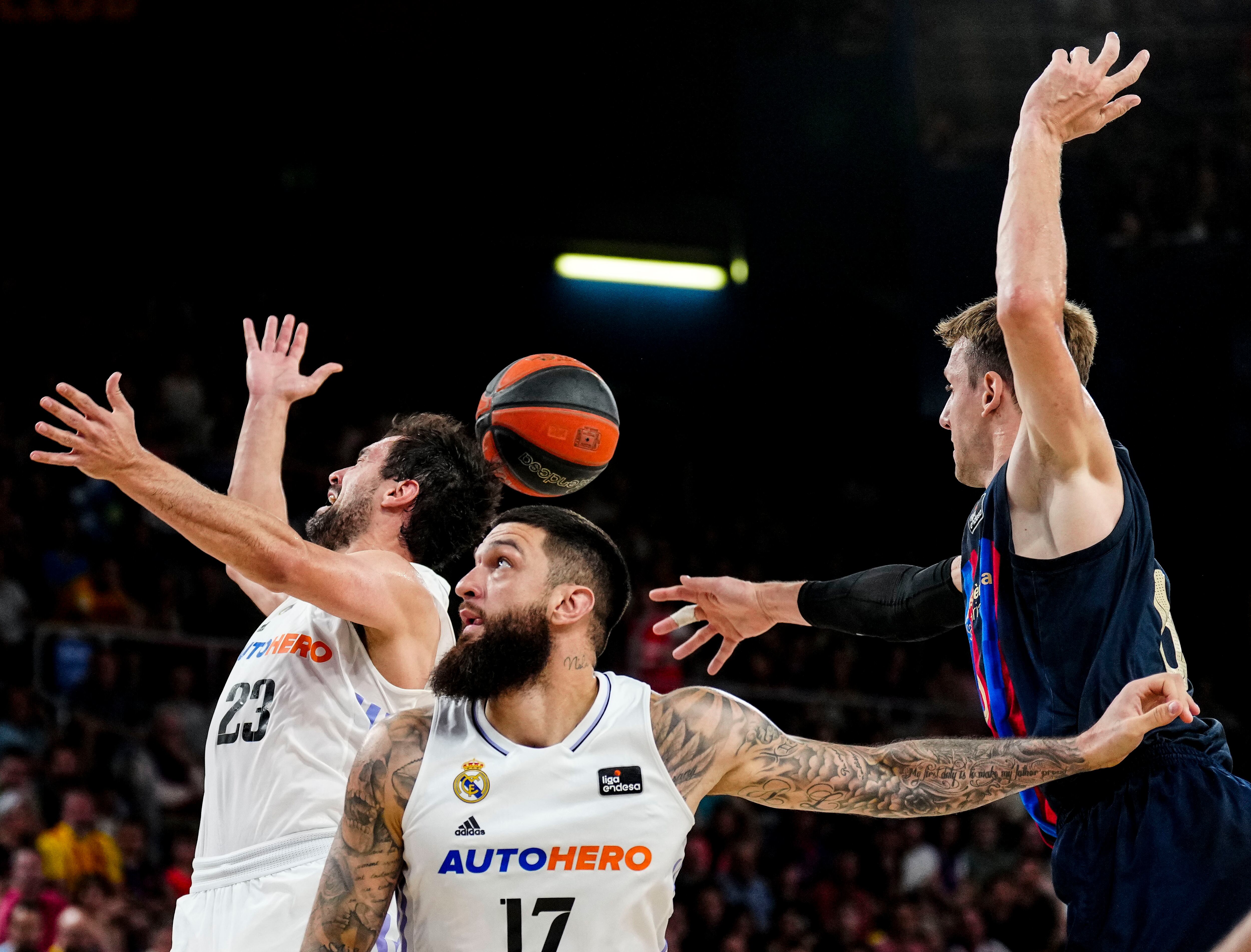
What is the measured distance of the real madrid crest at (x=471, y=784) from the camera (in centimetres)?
325

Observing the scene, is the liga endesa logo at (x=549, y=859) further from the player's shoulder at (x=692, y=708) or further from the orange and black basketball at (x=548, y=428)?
the orange and black basketball at (x=548, y=428)

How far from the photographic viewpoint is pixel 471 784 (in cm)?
327

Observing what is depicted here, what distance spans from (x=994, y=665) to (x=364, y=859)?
5.61 feet

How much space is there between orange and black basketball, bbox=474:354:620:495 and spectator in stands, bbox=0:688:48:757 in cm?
709

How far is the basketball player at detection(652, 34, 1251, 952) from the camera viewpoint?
3.35 meters

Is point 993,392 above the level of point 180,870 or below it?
above

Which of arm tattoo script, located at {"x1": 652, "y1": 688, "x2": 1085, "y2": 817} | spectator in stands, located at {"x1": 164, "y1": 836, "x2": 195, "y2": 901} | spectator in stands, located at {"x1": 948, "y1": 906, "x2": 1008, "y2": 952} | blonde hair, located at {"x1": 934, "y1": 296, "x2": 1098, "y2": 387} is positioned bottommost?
spectator in stands, located at {"x1": 948, "y1": 906, "x2": 1008, "y2": 952}

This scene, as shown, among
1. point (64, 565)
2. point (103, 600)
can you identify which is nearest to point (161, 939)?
point (103, 600)

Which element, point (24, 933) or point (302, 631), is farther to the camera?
point (24, 933)

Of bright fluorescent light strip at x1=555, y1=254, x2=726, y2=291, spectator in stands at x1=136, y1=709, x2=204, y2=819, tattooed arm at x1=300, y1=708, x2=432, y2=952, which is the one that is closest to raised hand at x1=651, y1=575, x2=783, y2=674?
tattooed arm at x1=300, y1=708, x2=432, y2=952

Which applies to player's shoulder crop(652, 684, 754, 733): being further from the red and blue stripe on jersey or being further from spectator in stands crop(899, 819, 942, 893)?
spectator in stands crop(899, 819, 942, 893)

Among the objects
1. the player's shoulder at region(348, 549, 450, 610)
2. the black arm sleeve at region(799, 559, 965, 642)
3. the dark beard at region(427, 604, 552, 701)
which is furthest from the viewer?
the black arm sleeve at region(799, 559, 965, 642)

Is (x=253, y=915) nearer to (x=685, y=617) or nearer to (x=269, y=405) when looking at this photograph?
(x=685, y=617)

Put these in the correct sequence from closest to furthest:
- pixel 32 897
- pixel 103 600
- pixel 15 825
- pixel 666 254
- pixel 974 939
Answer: pixel 32 897 < pixel 15 825 < pixel 974 939 < pixel 103 600 < pixel 666 254
